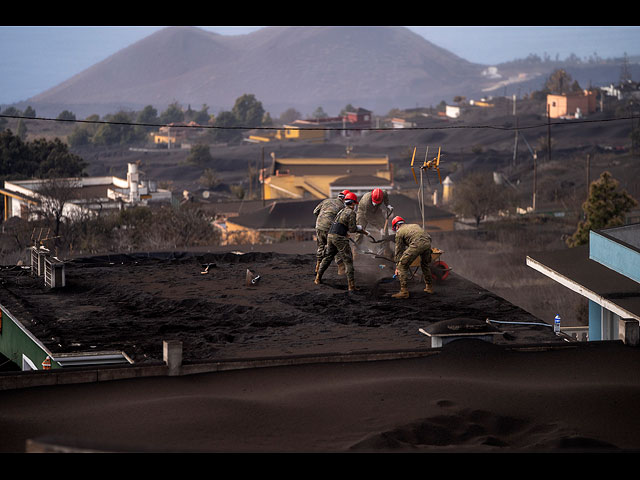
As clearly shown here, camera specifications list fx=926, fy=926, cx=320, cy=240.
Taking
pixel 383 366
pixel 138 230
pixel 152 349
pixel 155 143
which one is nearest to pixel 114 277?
pixel 152 349

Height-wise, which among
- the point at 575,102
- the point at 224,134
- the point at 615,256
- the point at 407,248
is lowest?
the point at 615,256

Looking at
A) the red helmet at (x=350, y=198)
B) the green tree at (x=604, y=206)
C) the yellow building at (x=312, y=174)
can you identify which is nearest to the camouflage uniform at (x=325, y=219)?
the red helmet at (x=350, y=198)

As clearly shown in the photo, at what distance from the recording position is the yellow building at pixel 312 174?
84750 millimetres

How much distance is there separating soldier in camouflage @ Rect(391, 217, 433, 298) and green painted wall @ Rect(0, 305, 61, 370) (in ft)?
24.5

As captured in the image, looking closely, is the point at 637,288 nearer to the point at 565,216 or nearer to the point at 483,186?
the point at 565,216

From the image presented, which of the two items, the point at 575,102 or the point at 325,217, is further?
the point at 575,102

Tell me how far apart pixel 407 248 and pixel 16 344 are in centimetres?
845

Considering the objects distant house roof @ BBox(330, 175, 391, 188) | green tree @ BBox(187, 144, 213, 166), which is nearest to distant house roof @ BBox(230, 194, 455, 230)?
distant house roof @ BBox(330, 175, 391, 188)

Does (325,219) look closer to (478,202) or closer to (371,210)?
(371,210)

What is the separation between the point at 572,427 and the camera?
11109mm

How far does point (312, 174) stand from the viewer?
291 feet

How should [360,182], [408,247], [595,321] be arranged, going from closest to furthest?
[408,247] → [595,321] → [360,182]

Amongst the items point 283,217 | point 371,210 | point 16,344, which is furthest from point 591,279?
point 283,217

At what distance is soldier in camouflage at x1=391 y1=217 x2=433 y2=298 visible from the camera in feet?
64.0
